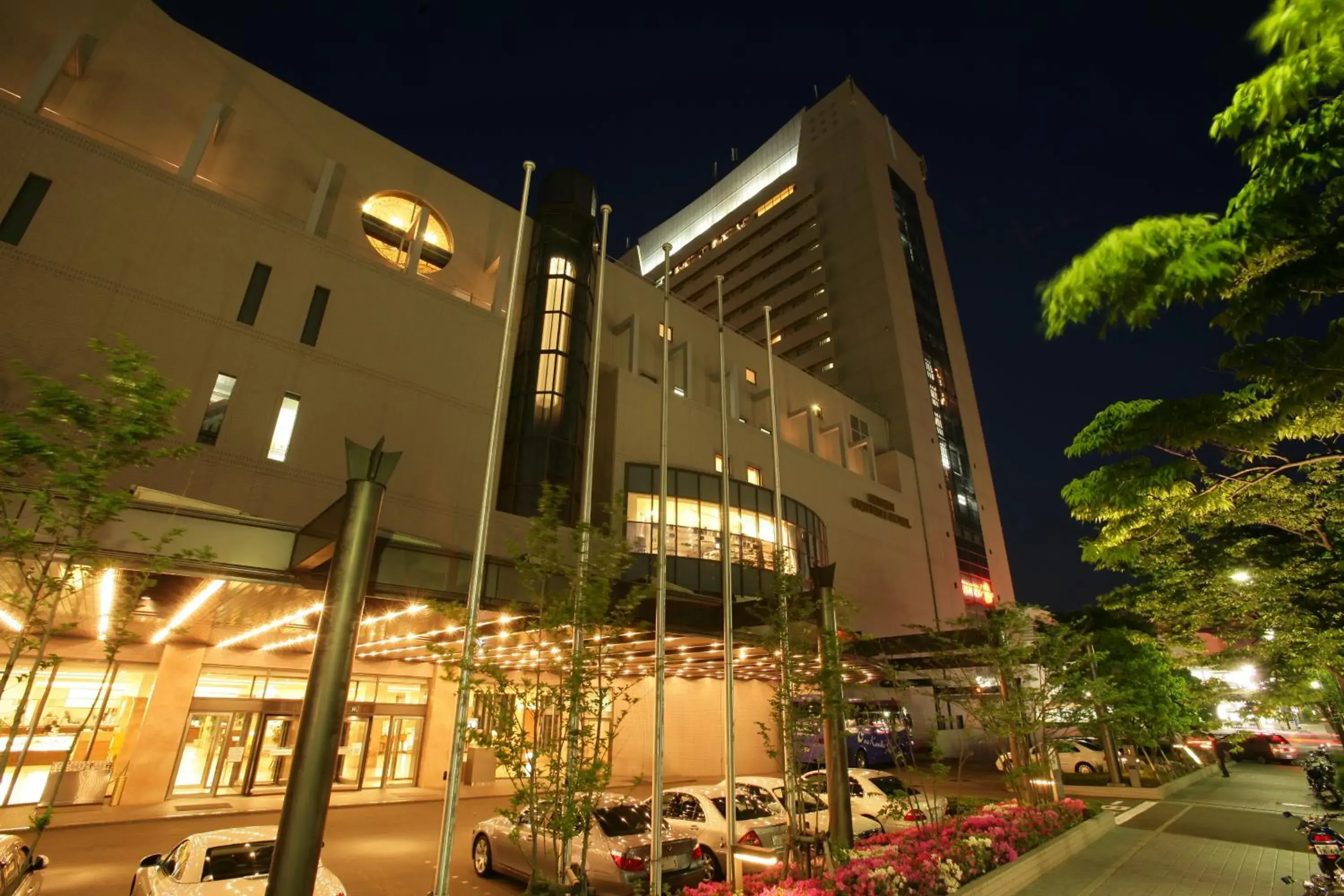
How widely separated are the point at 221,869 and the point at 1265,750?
1701 inches

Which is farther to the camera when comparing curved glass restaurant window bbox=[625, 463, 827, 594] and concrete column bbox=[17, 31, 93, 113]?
curved glass restaurant window bbox=[625, 463, 827, 594]

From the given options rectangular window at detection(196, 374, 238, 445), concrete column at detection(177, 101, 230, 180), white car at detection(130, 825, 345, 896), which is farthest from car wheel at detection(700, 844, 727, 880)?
concrete column at detection(177, 101, 230, 180)

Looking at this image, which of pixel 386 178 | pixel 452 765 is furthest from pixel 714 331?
pixel 452 765

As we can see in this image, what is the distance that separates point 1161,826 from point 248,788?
82.9ft

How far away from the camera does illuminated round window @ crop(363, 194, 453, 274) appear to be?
23844mm

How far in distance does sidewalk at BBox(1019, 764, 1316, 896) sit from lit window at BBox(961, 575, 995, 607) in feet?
109

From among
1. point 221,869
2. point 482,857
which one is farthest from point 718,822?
point 221,869

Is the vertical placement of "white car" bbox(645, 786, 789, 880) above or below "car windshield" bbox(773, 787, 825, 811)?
below

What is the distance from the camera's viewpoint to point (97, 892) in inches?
379

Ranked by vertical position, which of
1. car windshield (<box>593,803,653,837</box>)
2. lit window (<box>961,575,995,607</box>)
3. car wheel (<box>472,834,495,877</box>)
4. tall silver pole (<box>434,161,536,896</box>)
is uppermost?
lit window (<box>961,575,995,607</box>)

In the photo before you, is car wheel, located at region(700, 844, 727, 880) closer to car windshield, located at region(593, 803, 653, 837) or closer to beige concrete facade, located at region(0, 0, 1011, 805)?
car windshield, located at region(593, 803, 653, 837)

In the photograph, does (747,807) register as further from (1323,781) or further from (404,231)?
(404,231)

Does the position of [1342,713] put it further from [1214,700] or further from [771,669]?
[771,669]

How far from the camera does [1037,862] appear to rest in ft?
33.3
